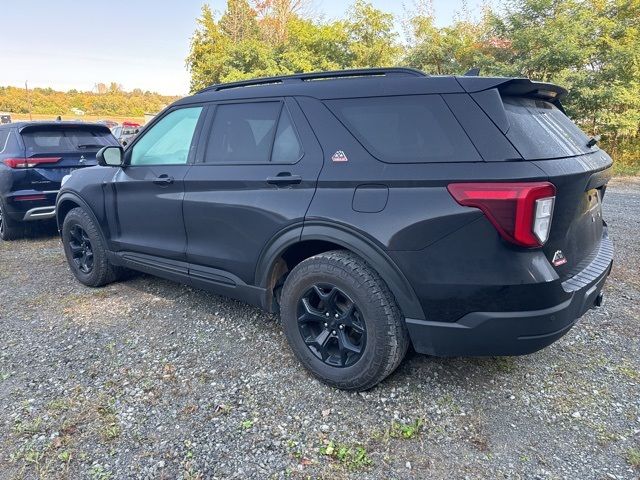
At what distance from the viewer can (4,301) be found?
402cm

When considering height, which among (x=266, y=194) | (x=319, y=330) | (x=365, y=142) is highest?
(x=365, y=142)

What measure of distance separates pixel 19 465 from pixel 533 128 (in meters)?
3.01

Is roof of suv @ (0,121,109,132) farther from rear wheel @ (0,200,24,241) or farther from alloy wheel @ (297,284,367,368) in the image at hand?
alloy wheel @ (297,284,367,368)

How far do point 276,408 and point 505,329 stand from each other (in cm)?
130

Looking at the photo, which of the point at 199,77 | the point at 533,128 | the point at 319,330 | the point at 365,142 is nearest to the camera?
the point at 533,128

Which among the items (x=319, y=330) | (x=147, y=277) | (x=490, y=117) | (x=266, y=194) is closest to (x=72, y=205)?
(x=147, y=277)

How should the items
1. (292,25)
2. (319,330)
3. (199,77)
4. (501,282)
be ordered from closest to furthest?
(501,282) < (319,330) < (292,25) < (199,77)

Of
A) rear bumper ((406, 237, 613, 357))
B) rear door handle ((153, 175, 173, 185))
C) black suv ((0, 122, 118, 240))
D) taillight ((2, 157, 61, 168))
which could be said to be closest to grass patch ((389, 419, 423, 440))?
rear bumper ((406, 237, 613, 357))

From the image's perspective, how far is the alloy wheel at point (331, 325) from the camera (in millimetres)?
2449

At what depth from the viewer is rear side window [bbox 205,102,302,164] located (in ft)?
8.96

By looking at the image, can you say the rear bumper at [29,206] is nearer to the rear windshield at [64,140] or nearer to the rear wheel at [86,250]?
the rear windshield at [64,140]

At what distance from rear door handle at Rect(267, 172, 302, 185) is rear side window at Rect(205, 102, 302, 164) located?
3.8 inches

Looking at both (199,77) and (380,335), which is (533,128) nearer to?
(380,335)

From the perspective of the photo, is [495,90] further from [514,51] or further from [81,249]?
[514,51]
